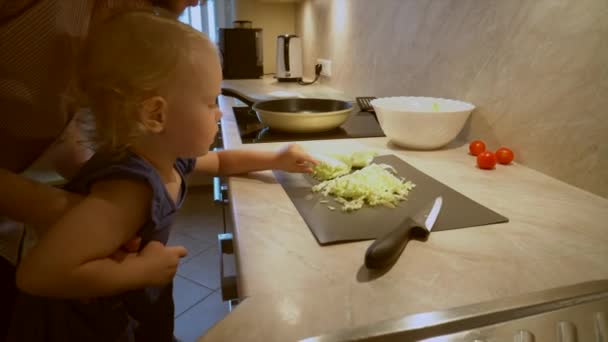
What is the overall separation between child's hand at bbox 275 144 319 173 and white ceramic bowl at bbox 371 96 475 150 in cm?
29

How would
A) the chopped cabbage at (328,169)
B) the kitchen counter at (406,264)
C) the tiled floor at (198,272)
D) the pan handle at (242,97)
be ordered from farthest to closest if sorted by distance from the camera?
the tiled floor at (198,272) < the pan handle at (242,97) < the chopped cabbage at (328,169) < the kitchen counter at (406,264)

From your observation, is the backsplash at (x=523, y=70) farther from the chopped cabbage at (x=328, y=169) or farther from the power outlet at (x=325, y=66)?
the power outlet at (x=325, y=66)

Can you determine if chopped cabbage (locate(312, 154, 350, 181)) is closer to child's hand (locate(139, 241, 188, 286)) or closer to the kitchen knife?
the kitchen knife

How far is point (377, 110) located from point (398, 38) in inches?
21.3

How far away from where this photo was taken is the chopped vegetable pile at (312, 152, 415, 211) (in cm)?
74

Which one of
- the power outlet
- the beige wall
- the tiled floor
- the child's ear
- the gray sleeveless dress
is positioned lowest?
the tiled floor

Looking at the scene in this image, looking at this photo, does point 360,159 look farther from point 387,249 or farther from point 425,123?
point 387,249

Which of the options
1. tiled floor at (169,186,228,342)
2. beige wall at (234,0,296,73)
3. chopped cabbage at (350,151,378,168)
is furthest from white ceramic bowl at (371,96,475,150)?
beige wall at (234,0,296,73)

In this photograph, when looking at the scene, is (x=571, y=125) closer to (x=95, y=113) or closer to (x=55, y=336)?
(x=95, y=113)

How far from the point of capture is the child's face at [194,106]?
2.11 feet

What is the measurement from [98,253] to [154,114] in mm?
217

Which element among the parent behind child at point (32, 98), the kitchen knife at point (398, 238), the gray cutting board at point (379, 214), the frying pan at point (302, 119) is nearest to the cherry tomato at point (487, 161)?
the gray cutting board at point (379, 214)

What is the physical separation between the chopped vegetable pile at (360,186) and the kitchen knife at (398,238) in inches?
3.1

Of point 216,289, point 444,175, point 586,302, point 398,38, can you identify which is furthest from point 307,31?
point 586,302
